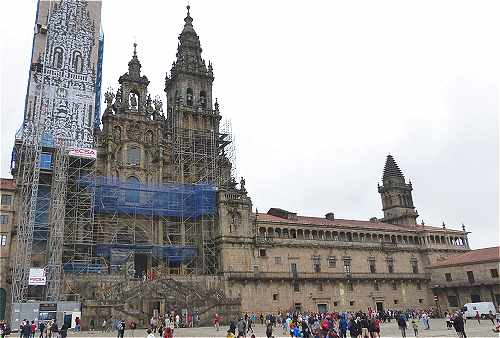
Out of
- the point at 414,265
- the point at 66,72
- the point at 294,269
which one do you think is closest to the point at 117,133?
the point at 66,72

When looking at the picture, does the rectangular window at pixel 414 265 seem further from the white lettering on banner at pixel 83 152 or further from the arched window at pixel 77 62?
the arched window at pixel 77 62

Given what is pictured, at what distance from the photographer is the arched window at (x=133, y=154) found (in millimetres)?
57906

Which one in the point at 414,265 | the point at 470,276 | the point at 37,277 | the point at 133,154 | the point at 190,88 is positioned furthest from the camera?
the point at 414,265

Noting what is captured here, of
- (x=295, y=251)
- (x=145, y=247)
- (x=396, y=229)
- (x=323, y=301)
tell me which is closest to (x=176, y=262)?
(x=145, y=247)

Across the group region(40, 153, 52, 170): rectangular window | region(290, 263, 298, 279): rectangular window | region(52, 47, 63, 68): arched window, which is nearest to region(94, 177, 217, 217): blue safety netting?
region(40, 153, 52, 170): rectangular window

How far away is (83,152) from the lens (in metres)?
50.8

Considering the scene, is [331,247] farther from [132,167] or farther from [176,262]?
[132,167]

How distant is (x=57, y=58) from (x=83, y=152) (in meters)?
13.8

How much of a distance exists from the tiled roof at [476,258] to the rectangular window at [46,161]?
5390 centimetres

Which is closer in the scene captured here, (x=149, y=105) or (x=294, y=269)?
(x=294, y=269)

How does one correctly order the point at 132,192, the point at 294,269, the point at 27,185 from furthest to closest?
the point at 294,269 → the point at 132,192 → the point at 27,185

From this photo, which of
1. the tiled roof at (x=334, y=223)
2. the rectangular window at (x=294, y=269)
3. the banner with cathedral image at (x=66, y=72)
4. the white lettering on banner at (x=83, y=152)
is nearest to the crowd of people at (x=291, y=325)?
the rectangular window at (x=294, y=269)

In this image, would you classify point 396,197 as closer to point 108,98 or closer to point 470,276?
point 470,276

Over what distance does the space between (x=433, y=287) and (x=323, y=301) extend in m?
18.9
